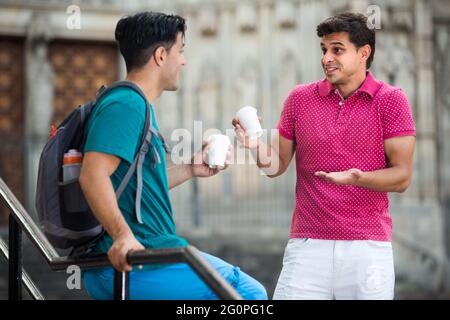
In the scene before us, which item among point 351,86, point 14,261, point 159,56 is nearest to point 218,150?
point 159,56

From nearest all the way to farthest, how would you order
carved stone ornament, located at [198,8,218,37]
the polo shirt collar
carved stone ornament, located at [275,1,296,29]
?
the polo shirt collar, carved stone ornament, located at [275,1,296,29], carved stone ornament, located at [198,8,218,37]

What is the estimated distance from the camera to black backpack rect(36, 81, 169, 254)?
328 cm

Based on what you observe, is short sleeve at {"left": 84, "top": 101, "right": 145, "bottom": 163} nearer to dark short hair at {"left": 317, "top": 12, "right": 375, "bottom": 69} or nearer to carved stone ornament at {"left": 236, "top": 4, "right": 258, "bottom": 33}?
dark short hair at {"left": 317, "top": 12, "right": 375, "bottom": 69}

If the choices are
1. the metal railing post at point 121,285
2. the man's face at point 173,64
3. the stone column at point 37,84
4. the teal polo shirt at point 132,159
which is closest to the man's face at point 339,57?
the man's face at point 173,64

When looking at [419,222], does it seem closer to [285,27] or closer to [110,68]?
[285,27]

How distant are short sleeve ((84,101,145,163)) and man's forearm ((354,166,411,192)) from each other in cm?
84

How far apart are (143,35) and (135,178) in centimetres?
53

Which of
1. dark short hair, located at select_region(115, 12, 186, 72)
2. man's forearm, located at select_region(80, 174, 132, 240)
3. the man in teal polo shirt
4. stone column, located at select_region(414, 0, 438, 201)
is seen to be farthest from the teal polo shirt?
stone column, located at select_region(414, 0, 438, 201)

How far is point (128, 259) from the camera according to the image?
309cm

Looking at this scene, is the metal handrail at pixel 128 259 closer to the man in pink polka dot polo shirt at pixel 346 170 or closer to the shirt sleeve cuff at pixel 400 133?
the man in pink polka dot polo shirt at pixel 346 170

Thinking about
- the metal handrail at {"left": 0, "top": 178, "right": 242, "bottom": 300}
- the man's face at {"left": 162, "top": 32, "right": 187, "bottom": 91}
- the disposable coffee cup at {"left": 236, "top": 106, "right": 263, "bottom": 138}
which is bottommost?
the metal handrail at {"left": 0, "top": 178, "right": 242, "bottom": 300}

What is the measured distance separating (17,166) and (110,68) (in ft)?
7.08

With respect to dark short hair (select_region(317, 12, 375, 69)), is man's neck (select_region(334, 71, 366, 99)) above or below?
below
